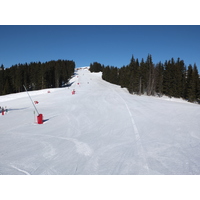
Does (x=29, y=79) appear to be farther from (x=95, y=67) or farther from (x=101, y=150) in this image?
(x=95, y=67)

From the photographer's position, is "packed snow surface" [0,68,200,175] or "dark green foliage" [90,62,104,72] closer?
"packed snow surface" [0,68,200,175]

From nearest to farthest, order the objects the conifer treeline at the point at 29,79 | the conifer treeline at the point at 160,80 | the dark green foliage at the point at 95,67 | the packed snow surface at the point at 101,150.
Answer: the packed snow surface at the point at 101,150, the conifer treeline at the point at 160,80, the conifer treeline at the point at 29,79, the dark green foliage at the point at 95,67

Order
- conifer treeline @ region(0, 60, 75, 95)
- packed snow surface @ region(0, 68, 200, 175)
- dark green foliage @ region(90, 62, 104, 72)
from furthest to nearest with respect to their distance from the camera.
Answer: dark green foliage @ region(90, 62, 104, 72), conifer treeline @ region(0, 60, 75, 95), packed snow surface @ region(0, 68, 200, 175)

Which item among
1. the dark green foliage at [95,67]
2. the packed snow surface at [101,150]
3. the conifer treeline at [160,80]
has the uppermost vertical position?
the dark green foliage at [95,67]

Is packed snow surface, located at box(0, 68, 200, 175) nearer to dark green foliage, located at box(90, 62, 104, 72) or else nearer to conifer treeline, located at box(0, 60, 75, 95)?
conifer treeline, located at box(0, 60, 75, 95)

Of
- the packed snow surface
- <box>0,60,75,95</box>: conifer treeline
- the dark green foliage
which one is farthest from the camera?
the dark green foliage

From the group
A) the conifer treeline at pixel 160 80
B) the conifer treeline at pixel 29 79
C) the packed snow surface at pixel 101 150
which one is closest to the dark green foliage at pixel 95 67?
the conifer treeline at pixel 29 79

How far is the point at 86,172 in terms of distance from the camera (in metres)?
Result: 4.25

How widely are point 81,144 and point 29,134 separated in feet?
10.3

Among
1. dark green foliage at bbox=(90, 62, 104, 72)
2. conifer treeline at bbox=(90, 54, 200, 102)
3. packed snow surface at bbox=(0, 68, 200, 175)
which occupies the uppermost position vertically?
dark green foliage at bbox=(90, 62, 104, 72)

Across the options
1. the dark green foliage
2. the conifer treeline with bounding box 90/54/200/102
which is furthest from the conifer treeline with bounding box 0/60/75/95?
the dark green foliage

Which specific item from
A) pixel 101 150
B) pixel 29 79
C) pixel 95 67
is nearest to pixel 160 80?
pixel 101 150

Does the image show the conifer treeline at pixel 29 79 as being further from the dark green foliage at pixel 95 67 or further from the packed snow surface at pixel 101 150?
the dark green foliage at pixel 95 67

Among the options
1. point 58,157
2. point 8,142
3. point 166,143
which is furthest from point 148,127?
point 8,142
